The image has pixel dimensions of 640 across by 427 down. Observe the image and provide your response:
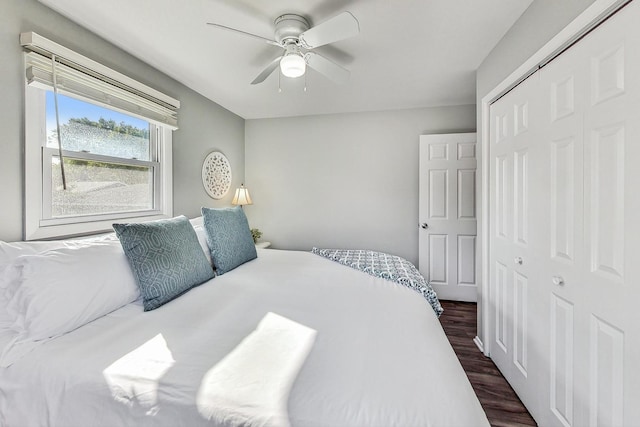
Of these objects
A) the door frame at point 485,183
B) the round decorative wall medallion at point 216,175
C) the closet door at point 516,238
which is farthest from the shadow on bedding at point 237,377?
the round decorative wall medallion at point 216,175

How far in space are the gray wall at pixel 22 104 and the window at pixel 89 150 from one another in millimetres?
46

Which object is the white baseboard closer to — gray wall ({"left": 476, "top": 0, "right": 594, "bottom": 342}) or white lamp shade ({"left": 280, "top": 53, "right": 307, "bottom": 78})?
gray wall ({"left": 476, "top": 0, "right": 594, "bottom": 342})

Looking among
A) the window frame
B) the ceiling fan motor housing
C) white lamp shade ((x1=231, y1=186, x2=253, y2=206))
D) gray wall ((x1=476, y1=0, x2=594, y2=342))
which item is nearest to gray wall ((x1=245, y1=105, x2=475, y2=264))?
white lamp shade ((x1=231, y1=186, x2=253, y2=206))

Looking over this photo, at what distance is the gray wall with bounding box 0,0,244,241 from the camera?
1.48 metres

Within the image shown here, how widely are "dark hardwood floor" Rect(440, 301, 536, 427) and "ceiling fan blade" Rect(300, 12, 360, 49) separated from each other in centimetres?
233

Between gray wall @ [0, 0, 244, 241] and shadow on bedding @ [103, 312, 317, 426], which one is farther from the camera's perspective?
gray wall @ [0, 0, 244, 241]

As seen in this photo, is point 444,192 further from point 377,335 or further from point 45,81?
point 45,81

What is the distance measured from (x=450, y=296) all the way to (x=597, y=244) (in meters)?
2.49

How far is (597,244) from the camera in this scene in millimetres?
1138

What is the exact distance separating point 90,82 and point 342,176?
8.97 ft

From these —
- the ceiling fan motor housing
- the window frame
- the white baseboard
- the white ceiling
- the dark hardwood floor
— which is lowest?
the dark hardwood floor

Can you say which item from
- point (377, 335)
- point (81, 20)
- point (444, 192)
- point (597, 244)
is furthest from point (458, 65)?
point (81, 20)

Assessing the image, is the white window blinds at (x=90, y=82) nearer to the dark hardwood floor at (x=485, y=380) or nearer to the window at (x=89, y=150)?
the window at (x=89, y=150)

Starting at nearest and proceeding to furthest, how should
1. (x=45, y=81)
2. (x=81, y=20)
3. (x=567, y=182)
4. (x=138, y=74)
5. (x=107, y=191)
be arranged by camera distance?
(x=567, y=182) → (x=45, y=81) → (x=81, y=20) → (x=107, y=191) → (x=138, y=74)
